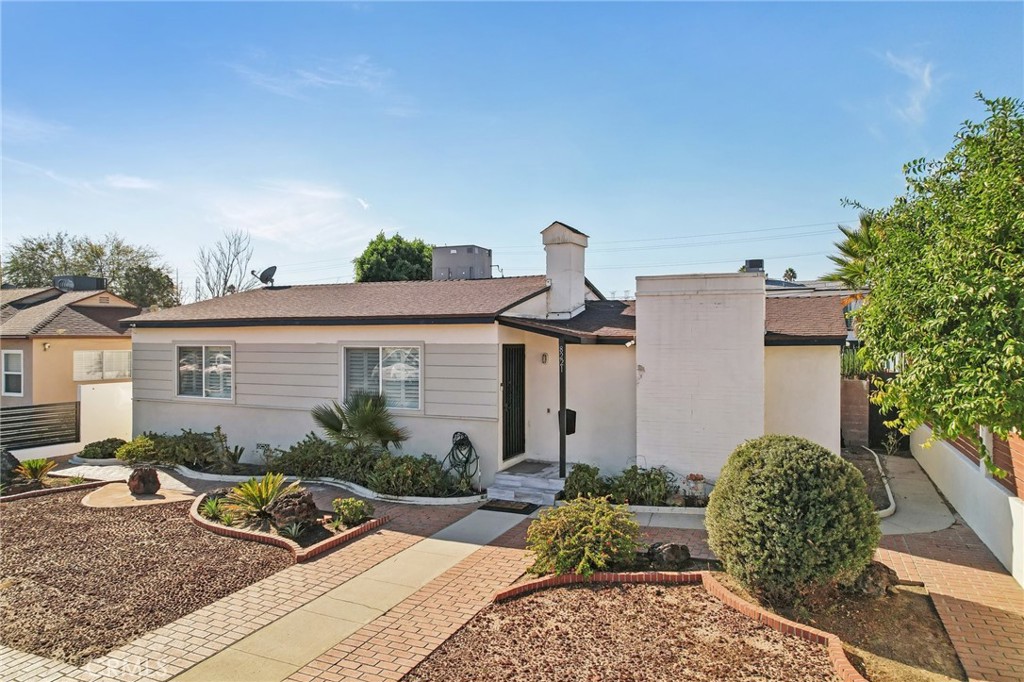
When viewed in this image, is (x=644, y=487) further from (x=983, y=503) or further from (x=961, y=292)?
(x=961, y=292)

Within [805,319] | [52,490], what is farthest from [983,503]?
[52,490]

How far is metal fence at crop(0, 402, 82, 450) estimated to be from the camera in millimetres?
15727

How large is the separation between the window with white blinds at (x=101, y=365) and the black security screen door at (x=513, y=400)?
15.0 m

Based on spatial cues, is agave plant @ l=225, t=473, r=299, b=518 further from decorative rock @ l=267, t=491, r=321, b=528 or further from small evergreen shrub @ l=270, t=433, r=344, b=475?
small evergreen shrub @ l=270, t=433, r=344, b=475

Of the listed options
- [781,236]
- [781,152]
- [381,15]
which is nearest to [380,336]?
[381,15]

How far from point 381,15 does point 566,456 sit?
8.45m

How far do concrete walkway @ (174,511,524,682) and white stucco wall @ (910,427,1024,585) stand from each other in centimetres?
555

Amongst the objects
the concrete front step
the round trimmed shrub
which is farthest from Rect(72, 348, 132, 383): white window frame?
the round trimmed shrub

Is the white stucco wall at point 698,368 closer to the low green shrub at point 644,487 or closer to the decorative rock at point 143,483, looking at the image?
the low green shrub at point 644,487

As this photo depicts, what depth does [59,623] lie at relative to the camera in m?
6.10

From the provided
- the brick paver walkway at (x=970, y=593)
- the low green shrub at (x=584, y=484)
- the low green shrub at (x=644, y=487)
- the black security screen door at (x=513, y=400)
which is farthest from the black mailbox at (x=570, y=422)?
the brick paver walkway at (x=970, y=593)

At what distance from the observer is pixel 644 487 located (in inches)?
399

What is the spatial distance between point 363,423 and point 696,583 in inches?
279

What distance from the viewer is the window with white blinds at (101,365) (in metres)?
18.9
